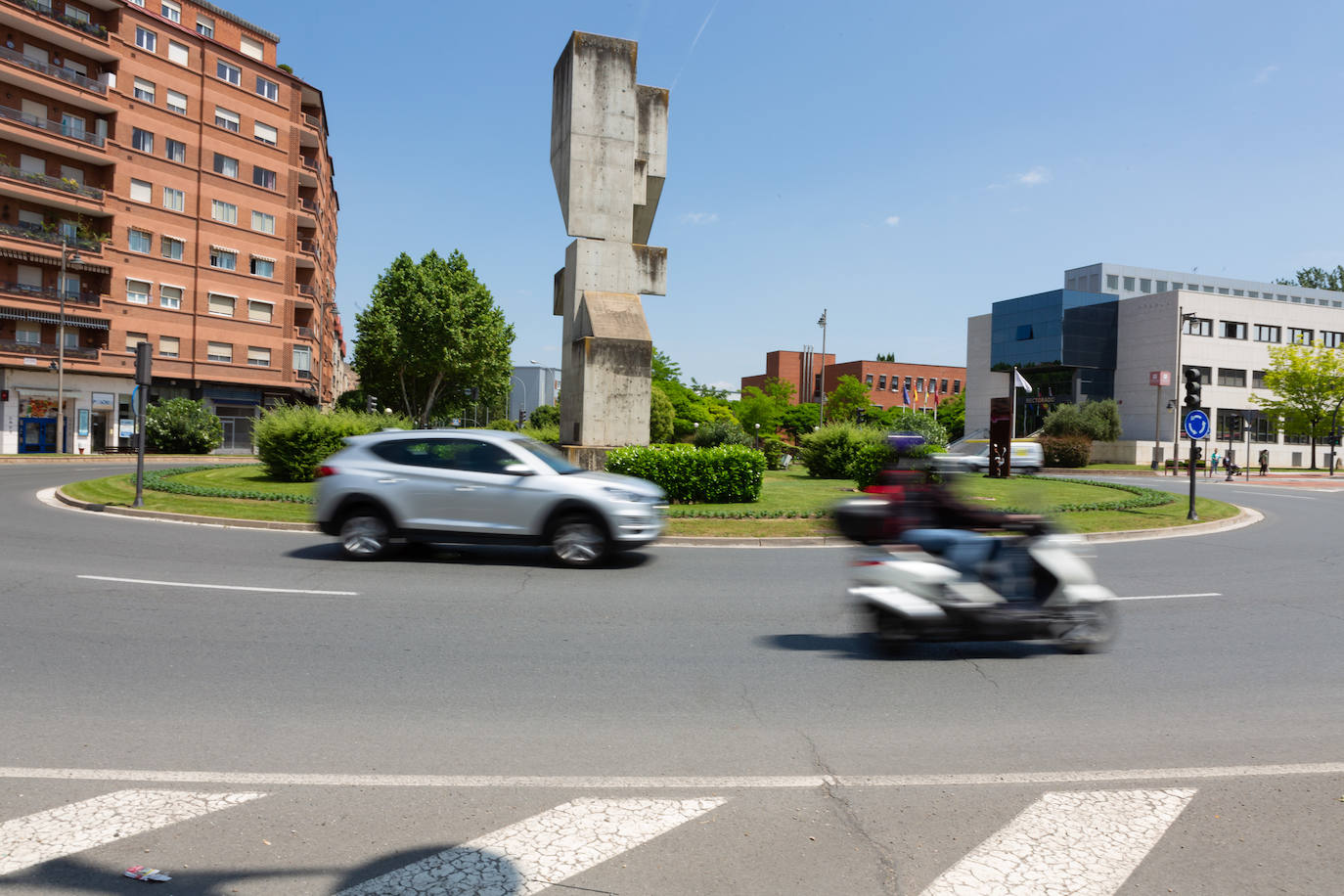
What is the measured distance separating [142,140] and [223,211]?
506 centimetres

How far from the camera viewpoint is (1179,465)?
5300 cm

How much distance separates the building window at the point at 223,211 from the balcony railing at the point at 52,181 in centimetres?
556

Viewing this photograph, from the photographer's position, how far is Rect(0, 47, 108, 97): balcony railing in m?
40.2

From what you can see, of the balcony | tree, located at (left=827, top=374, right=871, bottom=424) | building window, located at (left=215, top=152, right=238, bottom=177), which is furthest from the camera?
tree, located at (left=827, top=374, right=871, bottom=424)

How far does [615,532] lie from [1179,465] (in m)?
53.7

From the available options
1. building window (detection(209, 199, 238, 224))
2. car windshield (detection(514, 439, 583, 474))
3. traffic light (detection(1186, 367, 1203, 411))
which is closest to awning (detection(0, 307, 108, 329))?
building window (detection(209, 199, 238, 224))

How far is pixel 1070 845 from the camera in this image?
3.36m

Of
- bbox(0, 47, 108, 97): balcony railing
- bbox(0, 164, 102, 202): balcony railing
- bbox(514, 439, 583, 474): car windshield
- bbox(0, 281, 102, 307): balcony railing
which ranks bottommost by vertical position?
bbox(514, 439, 583, 474): car windshield

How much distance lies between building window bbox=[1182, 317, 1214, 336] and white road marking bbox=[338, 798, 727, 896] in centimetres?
7067

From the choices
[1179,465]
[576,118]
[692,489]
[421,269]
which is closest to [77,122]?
[421,269]

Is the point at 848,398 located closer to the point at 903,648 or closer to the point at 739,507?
the point at 739,507

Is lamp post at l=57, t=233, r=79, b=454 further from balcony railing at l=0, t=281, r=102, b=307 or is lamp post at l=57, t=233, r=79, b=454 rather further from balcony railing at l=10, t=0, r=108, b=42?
balcony railing at l=10, t=0, r=108, b=42

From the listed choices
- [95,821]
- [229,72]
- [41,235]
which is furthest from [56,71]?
[95,821]

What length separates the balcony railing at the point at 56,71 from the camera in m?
40.2
